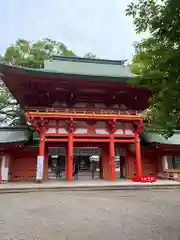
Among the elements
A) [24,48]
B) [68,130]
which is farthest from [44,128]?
[24,48]

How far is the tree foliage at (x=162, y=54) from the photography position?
316 centimetres

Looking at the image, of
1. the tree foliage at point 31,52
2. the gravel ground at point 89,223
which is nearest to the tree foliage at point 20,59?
the tree foliage at point 31,52

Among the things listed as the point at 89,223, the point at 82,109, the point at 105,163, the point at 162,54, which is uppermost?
the point at 82,109

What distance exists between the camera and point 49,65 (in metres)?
19.7

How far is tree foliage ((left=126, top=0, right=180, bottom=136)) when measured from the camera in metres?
3.16

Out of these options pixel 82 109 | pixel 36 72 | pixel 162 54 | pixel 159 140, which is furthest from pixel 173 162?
pixel 162 54

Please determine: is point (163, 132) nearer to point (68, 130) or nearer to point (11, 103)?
point (68, 130)

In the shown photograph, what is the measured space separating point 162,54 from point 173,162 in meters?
17.8

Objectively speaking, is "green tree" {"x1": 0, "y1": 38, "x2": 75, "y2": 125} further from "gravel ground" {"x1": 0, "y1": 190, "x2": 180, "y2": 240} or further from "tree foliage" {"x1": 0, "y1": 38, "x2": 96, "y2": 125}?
"gravel ground" {"x1": 0, "y1": 190, "x2": 180, "y2": 240}

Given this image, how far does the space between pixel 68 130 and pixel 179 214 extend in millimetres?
10909

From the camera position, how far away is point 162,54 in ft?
10.6

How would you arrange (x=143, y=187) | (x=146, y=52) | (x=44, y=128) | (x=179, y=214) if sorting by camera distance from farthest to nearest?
(x=44, y=128) → (x=143, y=187) → (x=179, y=214) → (x=146, y=52)

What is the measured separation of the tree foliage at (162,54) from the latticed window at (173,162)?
53.9 ft

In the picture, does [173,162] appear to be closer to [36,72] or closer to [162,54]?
[36,72]
